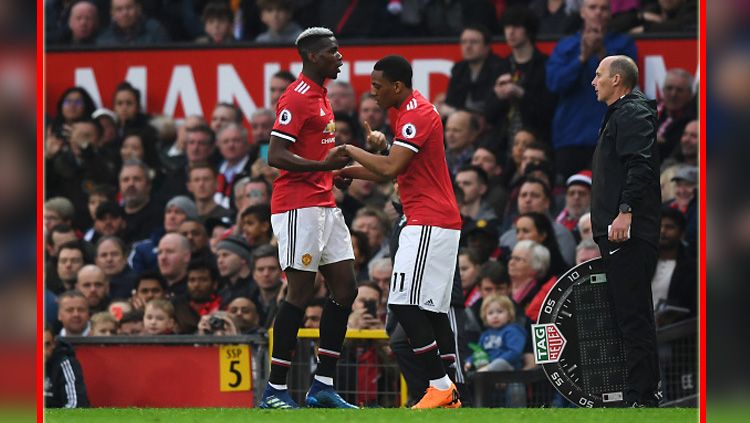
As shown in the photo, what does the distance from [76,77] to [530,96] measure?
4.80 meters

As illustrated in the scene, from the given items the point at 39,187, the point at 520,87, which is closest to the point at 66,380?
the point at 520,87

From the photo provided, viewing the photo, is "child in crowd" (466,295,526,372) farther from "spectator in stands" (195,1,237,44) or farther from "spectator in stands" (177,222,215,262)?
"spectator in stands" (195,1,237,44)

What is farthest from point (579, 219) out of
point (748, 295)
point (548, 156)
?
point (748, 295)

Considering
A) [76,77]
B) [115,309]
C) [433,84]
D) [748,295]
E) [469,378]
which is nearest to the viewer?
[748,295]

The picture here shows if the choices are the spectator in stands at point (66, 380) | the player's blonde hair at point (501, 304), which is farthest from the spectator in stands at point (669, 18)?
the spectator in stands at point (66, 380)

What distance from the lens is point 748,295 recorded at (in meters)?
4.07

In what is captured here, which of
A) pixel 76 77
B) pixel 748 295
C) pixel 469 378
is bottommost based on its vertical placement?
pixel 469 378

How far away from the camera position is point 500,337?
440 inches

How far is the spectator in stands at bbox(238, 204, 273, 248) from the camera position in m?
13.1

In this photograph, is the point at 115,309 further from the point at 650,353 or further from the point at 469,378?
the point at 650,353

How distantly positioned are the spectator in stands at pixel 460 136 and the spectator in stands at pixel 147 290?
8.96ft

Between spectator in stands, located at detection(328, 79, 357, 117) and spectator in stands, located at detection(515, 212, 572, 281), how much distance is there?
2447 millimetres

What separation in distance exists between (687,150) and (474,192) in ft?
5.91

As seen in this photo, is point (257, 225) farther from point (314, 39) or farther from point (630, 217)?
point (630, 217)
